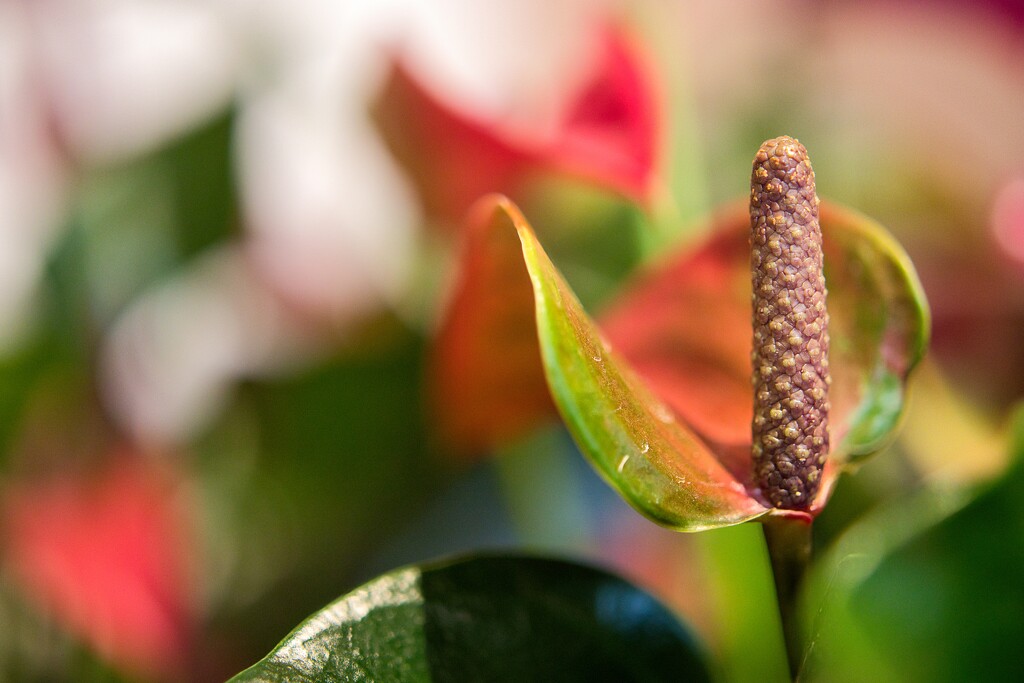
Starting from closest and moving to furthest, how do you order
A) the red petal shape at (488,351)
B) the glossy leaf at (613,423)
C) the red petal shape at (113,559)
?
the glossy leaf at (613,423) < the red petal shape at (488,351) < the red petal shape at (113,559)

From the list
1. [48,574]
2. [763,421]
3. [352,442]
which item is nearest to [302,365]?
[352,442]

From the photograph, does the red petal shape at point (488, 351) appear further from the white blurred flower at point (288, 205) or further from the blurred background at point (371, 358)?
the white blurred flower at point (288, 205)

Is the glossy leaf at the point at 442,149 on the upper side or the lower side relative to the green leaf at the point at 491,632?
upper

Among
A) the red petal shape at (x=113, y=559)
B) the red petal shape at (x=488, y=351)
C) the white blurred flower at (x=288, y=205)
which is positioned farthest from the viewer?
the white blurred flower at (x=288, y=205)

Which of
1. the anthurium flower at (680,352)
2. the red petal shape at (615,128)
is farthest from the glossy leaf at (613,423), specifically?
the red petal shape at (615,128)

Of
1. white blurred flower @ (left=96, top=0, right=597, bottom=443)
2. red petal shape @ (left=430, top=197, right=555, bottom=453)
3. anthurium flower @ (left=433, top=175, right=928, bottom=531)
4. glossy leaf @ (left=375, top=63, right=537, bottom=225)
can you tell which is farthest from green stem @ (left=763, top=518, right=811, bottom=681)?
white blurred flower @ (left=96, top=0, right=597, bottom=443)

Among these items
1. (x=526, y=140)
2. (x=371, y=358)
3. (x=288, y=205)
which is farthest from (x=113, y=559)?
A: (x=288, y=205)

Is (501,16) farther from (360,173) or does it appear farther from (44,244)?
(44,244)
